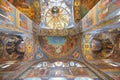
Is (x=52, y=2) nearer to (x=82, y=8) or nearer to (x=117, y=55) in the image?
(x=82, y=8)

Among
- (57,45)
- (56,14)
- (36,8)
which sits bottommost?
(57,45)

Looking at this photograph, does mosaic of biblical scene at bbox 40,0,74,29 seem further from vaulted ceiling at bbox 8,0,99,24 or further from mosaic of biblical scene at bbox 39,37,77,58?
mosaic of biblical scene at bbox 39,37,77,58

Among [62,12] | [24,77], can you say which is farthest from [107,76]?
[62,12]

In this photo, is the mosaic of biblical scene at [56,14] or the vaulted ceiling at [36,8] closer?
the vaulted ceiling at [36,8]

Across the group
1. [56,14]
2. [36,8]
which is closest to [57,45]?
[56,14]

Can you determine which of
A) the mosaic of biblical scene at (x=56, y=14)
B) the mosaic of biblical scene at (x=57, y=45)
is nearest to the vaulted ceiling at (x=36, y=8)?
the mosaic of biblical scene at (x=56, y=14)

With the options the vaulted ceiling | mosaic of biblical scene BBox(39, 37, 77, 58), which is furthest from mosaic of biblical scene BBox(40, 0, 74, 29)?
mosaic of biblical scene BBox(39, 37, 77, 58)

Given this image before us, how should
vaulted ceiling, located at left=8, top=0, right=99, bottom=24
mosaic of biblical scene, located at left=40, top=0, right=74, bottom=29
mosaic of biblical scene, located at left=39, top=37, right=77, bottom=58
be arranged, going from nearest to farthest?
vaulted ceiling, located at left=8, top=0, right=99, bottom=24
mosaic of biblical scene, located at left=39, top=37, right=77, bottom=58
mosaic of biblical scene, located at left=40, top=0, right=74, bottom=29

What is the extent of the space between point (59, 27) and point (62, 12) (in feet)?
5.19

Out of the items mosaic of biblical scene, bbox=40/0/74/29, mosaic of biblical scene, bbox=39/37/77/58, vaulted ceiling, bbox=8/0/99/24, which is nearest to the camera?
vaulted ceiling, bbox=8/0/99/24

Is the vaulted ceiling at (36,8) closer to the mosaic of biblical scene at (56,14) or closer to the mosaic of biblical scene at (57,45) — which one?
the mosaic of biblical scene at (56,14)

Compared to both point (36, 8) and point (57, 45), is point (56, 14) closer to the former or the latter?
point (36, 8)

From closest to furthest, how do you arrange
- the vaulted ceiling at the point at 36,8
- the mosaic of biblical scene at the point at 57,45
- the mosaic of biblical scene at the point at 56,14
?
1. the vaulted ceiling at the point at 36,8
2. the mosaic of biblical scene at the point at 57,45
3. the mosaic of biblical scene at the point at 56,14

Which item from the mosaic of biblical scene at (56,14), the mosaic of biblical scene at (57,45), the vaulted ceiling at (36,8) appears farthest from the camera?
the mosaic of biblical scene at (56,14)
